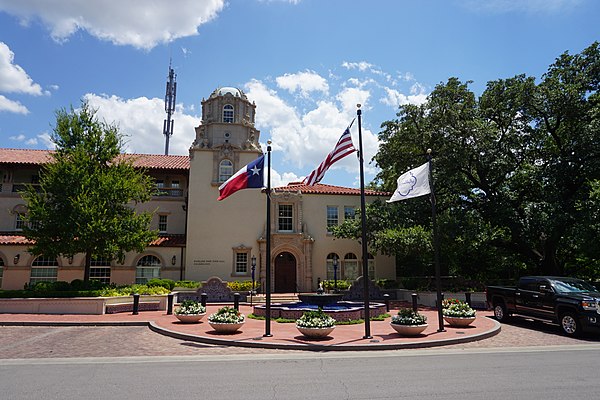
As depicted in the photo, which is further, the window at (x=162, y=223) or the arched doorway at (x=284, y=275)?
the window at (x=162, y=223)

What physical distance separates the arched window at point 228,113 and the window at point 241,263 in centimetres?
1037

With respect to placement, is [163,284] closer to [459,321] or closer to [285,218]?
[285,218]

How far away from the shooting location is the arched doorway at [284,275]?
30.4 metres

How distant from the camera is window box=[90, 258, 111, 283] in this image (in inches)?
1142

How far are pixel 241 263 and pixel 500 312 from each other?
58.7 feet

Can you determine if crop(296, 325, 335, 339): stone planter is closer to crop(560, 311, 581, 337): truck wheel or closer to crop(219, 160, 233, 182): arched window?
crop(560, 311, 581, 337): truck wheel

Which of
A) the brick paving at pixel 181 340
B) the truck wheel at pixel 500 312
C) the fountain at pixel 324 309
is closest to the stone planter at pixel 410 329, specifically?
the brick paving at pixel 181 340

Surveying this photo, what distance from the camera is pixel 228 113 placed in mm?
32219

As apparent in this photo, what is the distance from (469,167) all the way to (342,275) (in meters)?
12.0

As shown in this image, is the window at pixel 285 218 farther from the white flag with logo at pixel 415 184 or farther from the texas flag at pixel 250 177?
the white flag with logo at pixel 415 184

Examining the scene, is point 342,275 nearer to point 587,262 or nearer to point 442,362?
point 587,262

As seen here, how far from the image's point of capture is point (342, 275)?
31.3 m

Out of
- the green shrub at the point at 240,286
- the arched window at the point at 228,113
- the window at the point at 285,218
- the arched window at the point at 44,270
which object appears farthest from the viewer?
the arched window at the point at 228,113

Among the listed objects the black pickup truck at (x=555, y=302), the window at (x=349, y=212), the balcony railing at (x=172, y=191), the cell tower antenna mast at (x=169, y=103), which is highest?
the cell tower antenna mast at (x=169, y=103)
